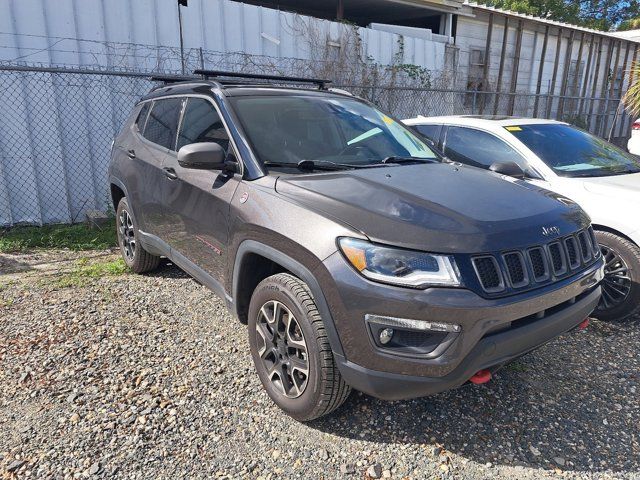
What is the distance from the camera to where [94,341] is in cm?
356

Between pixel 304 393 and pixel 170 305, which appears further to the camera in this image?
pixel 170 305

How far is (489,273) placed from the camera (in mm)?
2191

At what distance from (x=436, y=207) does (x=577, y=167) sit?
2.64 metres

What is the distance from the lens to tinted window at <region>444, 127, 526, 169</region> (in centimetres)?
454

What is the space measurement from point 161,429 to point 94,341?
128cm

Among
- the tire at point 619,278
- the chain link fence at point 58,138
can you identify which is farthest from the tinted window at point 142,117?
the tire at point 619,278

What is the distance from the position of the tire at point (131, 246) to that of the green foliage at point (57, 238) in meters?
1.20

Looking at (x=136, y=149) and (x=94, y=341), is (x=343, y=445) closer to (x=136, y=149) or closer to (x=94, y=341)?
(x=94, y=341)

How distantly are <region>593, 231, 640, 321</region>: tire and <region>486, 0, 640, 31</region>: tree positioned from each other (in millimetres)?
23459

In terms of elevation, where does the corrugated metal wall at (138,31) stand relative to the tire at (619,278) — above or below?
above

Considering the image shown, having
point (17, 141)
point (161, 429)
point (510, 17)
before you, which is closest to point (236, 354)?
point (161, 429)

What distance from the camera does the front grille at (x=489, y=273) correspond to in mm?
2162

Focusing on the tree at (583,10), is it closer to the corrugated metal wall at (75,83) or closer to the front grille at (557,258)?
the corrugated metal wall at (75,83)

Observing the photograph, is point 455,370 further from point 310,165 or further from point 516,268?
point 310,165
